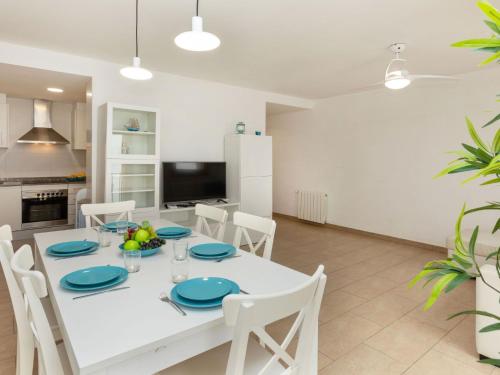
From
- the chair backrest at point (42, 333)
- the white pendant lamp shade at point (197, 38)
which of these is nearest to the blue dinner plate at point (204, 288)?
the chair backrest at point (42, 333)

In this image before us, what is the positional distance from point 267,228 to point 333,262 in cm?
229

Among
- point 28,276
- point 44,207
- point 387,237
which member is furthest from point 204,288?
point 44,207

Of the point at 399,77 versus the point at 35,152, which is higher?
the point at 399,77

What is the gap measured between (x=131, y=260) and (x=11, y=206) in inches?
171

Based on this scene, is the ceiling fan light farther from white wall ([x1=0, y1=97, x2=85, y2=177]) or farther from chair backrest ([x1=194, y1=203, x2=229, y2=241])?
white wall ([x1=0, y1=97, x2=85, y2=177])

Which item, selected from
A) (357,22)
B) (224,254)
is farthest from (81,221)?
(357,22)

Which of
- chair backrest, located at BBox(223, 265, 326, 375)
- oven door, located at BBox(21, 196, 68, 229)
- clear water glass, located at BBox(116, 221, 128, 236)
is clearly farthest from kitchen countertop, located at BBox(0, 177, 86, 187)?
chair backrest, located at BBox(223, 265, 326, 375)

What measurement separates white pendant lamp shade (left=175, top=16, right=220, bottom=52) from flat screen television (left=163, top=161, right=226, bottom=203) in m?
2.49

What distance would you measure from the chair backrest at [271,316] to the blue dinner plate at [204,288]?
29 centimetres

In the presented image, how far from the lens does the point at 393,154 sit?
4.92m

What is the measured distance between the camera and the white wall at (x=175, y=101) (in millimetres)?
3420

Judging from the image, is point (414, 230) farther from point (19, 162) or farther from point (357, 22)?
point (19, 162)

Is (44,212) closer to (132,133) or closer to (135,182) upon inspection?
(135,182)

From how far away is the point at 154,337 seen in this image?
0.97 metres
